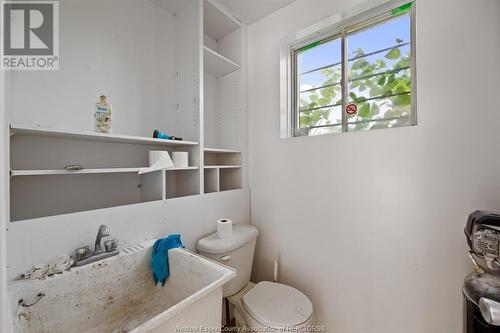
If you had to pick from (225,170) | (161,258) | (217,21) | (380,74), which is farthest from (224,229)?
(217,21)

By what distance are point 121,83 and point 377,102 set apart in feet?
5.36

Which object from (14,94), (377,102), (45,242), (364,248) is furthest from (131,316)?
(377,102)

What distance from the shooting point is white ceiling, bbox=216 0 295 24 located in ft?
4.85

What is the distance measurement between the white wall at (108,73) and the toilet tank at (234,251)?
2.86 feet

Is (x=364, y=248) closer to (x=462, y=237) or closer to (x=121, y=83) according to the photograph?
(x=462, y=237)

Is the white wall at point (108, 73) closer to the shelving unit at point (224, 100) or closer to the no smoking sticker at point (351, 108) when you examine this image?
the shelving unit at point (224, 100)

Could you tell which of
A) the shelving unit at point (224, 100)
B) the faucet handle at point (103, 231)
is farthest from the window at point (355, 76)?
the faucet handle at point (103, 231)

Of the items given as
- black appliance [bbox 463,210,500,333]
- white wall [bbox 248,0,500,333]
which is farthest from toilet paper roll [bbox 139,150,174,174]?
black appliance [bbox 463,210,500,333]

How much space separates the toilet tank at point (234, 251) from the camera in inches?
47.4

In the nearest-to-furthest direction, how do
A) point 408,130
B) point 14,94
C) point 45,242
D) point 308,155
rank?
point 45,242
point 14,94
point 408,130
point 308,155

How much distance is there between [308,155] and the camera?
1400 millimetres

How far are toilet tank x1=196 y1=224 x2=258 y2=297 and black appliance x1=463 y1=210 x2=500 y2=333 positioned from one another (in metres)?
1.03

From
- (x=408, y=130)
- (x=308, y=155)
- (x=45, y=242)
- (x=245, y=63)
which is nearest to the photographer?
(x=45, y=242)

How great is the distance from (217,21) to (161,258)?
177cm
